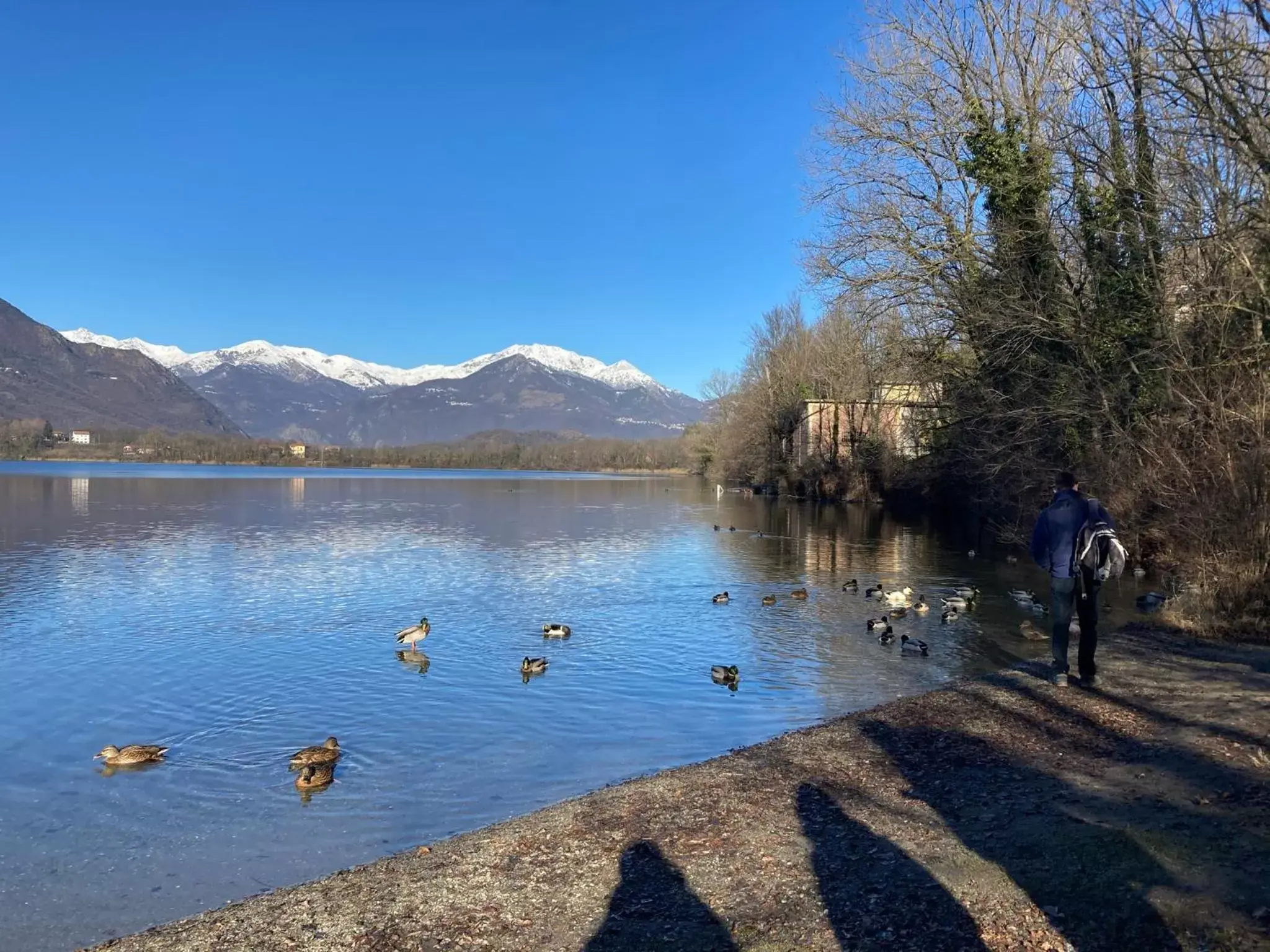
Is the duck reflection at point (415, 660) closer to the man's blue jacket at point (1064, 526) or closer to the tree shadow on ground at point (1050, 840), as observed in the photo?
the tree shadow on ground at point (1050, 840)

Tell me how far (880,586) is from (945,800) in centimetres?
1538

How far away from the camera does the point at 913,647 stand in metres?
14.9

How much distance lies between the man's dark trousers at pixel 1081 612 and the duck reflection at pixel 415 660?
920cm

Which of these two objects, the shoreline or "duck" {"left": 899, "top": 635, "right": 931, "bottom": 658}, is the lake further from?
the shoreline

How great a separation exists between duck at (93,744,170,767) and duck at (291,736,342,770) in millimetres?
1521

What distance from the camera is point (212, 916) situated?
5.87 meters

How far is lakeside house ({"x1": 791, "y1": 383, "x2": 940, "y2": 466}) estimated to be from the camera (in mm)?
35625

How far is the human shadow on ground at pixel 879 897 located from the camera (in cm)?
470

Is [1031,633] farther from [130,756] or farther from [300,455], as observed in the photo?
[300,455]

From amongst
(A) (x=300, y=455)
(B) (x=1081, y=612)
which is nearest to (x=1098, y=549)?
(B) (x=1081, y=612)

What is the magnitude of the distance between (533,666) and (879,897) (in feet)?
29.7

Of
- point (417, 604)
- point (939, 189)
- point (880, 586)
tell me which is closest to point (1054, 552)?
point (880, 586)

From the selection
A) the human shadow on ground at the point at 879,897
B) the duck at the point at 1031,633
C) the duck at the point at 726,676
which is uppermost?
the human shadow on ground at the point at 879,897

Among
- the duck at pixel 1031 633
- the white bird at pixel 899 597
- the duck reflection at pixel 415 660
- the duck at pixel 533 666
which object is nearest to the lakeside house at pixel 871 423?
the white bird at pixel 899 597
